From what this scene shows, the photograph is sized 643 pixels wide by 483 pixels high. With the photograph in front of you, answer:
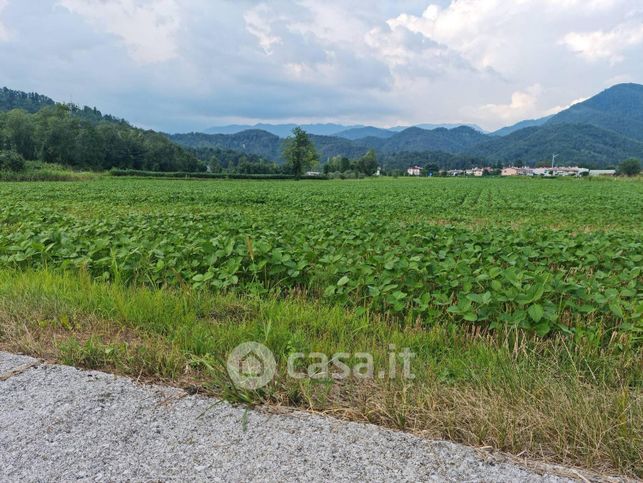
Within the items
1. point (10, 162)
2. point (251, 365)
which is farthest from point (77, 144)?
point (251, 365)

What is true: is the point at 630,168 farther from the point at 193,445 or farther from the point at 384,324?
the point at 193,445

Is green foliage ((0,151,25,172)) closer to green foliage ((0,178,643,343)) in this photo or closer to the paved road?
green foliage ((0,178,643,343))

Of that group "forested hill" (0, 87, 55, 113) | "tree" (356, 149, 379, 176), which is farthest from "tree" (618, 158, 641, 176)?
"forested hill" (0, 87, 55, 113)

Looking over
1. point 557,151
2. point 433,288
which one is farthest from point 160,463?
point 557,151

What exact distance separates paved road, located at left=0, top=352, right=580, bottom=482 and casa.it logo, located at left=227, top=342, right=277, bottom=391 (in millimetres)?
194

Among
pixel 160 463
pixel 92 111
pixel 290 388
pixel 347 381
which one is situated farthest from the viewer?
pixel 92 111

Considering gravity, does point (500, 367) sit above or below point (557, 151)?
below

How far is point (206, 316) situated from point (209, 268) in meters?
0.96

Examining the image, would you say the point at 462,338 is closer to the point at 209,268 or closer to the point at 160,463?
the point at 160,463

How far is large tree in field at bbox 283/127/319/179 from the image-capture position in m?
90.3

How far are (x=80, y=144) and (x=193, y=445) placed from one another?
289 feet

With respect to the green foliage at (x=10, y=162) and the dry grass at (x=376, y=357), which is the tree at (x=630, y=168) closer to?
the dry grass at (x=376, y=357)

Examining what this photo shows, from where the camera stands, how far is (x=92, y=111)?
152 metres

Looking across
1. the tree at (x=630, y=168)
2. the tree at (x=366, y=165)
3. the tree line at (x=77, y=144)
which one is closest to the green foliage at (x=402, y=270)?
the tree line at (x=77, y=144)
